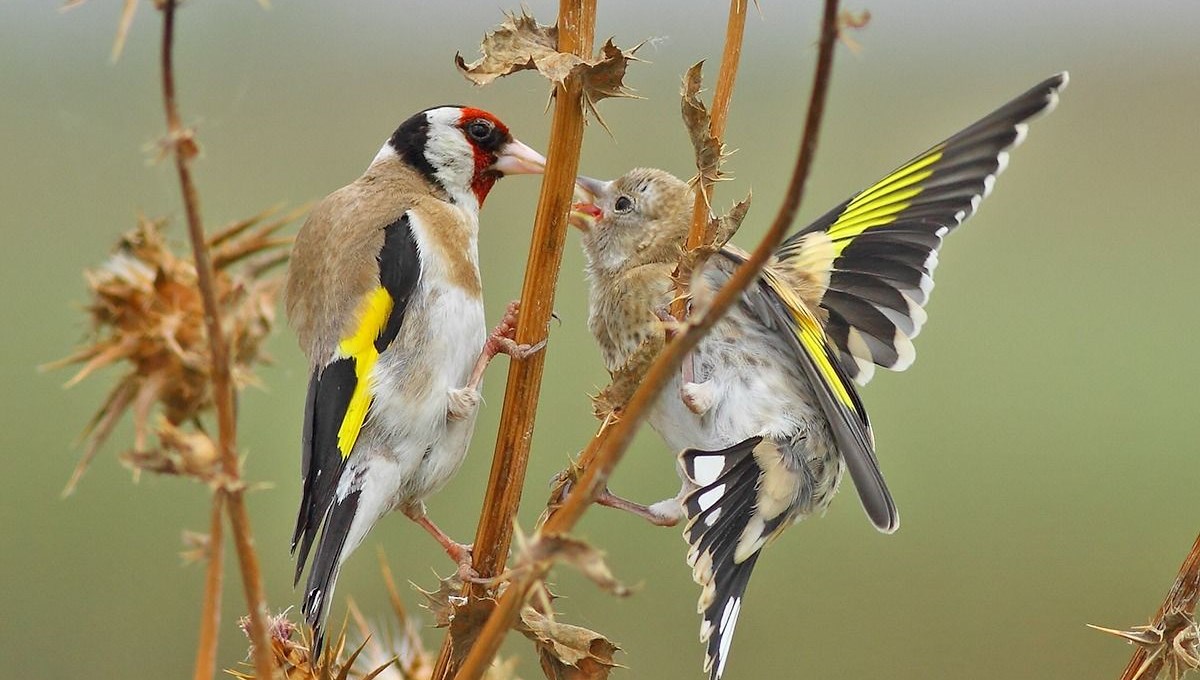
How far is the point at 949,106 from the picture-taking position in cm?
1120

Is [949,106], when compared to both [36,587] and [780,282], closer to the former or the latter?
Result: [36,587]

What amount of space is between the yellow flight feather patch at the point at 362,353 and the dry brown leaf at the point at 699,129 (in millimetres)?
1092

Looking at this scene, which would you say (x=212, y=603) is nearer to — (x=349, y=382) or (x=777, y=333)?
(x=349, y=382)

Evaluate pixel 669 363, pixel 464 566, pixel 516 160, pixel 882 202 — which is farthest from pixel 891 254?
pixel 669 363

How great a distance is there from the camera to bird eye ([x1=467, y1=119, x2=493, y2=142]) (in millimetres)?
2498

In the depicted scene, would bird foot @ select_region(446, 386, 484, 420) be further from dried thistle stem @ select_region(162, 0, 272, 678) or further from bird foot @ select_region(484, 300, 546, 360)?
dried thistle stem @ select_region(162, 0, 272, 678)

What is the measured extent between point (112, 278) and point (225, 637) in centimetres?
435

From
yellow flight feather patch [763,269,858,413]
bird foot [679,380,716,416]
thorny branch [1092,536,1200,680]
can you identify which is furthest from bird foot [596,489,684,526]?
thorny branch [1092,536,1200,680]

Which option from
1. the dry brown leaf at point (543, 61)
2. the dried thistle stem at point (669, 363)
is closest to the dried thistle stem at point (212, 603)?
the dried thistle stem at point (669, 363)

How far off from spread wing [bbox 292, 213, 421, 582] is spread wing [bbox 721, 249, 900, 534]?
1.90 ft

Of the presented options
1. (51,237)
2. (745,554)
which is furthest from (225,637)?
(51,237)

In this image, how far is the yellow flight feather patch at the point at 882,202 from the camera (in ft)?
7.68

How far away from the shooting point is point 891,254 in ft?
7.74

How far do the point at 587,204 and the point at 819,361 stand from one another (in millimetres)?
756
